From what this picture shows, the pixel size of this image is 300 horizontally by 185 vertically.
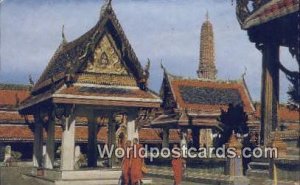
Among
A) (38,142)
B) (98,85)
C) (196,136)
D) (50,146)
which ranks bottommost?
(50,146)

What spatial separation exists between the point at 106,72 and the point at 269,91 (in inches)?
293

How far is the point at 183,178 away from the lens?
56.4ft

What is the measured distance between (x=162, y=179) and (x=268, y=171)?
8.13 m

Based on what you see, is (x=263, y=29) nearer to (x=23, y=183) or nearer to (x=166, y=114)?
(x=23, y=183)

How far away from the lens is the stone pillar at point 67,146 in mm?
16562

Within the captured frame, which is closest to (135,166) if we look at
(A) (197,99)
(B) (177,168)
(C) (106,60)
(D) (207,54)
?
(B) (177,168)

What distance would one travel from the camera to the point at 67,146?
16750mm

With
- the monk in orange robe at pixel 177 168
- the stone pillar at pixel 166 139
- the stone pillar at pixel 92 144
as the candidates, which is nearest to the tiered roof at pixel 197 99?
the stone pillar at pixel 166 139

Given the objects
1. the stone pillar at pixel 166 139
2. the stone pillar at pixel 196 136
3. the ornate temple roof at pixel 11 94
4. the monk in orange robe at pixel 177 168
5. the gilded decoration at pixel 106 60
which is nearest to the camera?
the monk in orange robe at pixel 177 168

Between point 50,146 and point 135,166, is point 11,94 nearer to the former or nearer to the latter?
point 50,146

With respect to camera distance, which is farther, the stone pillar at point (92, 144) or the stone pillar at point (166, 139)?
the stone pillar at point (166, 139)

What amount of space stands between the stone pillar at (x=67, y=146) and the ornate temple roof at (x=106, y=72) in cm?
98

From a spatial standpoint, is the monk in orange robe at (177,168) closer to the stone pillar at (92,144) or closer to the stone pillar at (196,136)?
the stone pillar at (92,144)


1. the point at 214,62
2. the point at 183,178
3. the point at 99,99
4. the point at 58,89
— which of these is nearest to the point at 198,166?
the point at 183,178
